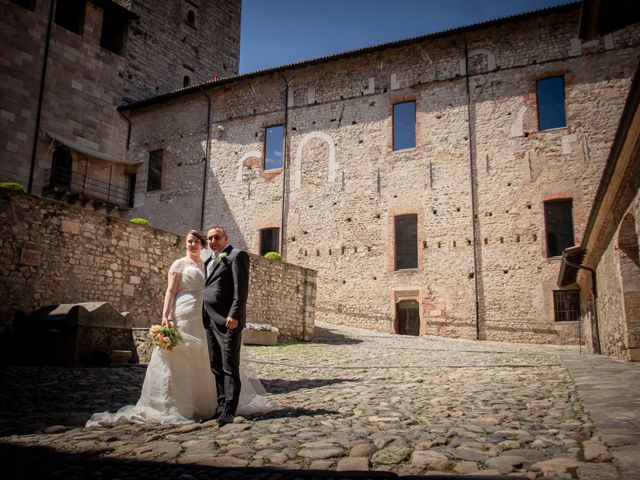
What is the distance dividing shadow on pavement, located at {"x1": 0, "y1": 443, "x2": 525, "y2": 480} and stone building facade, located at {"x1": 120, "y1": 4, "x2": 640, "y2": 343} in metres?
14.5

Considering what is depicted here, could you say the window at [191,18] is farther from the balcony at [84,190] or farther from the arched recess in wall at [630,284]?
the arched recess in wall at [630,284]

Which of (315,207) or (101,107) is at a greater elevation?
(101,107)

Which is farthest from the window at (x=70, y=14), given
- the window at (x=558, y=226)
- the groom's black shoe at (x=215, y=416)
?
the groom's black shoe at (x=215, y=416)

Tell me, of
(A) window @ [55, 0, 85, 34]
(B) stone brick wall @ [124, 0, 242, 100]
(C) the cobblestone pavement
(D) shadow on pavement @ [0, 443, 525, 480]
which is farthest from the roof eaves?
(D) shadow on pavement @ [0, 443, 525, 480]

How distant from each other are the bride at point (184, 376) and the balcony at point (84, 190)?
17.8 meters

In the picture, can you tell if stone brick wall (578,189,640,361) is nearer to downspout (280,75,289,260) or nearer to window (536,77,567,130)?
window (536,77,567,130)

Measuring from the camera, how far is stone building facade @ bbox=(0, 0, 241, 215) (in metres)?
19.6

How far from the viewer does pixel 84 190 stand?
69.8 ft

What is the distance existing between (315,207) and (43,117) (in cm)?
1137

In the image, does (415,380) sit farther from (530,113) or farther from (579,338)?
(530,113)

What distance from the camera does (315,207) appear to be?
19.5m

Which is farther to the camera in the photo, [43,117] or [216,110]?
[216,110]

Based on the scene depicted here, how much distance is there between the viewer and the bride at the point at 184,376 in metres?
4.14

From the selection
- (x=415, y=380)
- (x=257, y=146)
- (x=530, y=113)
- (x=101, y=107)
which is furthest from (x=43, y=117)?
(x=415, y=380)
